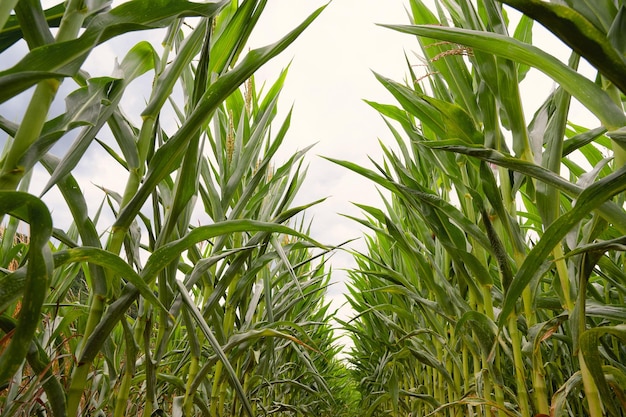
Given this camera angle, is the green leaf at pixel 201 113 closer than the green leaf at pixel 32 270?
No

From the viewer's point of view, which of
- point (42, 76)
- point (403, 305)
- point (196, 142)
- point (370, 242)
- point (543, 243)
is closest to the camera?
point (42, 76)

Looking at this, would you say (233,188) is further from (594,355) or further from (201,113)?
(594,355)

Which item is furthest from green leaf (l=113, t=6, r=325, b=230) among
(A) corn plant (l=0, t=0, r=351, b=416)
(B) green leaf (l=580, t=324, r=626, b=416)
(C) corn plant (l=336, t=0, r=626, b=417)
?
(B) green leaf (l=580, t=324, r=626, b=416)

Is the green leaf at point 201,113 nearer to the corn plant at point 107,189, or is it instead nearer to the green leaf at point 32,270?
the corn plant at point 107,189

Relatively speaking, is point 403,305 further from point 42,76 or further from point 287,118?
point 42,76

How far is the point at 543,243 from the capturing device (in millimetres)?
438

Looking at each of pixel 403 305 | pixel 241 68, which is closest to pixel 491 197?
pixel 241 68

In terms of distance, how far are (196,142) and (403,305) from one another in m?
1.15

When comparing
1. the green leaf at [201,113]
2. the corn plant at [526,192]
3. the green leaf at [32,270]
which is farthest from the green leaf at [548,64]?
the green leaf at [32,270]

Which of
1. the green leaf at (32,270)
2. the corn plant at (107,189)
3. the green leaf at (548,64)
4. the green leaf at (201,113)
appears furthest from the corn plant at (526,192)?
the green leaf at (32,270)

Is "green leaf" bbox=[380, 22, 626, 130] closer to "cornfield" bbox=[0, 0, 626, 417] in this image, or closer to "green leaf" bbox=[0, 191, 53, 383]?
"cornfield" bbox=[0, 0, 626, 417]

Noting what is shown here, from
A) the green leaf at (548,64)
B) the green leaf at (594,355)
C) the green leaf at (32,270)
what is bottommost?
the green leaf at (594,355)

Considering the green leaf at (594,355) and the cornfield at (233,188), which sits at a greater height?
the cornfield at (233,188)

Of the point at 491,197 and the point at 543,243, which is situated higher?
the point at 491,197
